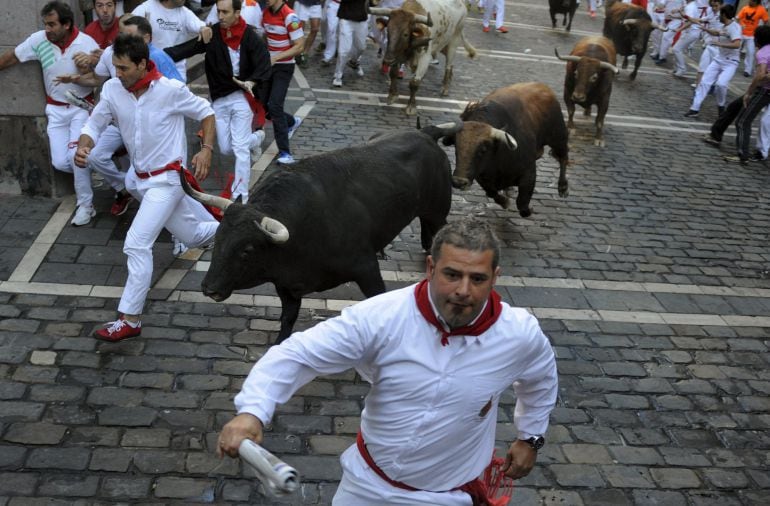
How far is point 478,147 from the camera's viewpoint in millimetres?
8656

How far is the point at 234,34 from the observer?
8.54m

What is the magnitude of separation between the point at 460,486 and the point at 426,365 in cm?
65

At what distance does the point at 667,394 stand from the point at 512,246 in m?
3.07

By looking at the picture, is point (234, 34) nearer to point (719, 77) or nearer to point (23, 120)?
point (23, 120)

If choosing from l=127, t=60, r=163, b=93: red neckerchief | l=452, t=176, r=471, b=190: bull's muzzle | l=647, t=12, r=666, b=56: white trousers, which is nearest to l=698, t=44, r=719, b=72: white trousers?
l=647, t=12, r=666, b=56: white trousers

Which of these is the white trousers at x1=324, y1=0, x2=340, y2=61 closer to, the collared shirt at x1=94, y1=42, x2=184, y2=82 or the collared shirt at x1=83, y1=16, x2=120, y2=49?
the collared shirt at x1=83, y1=16, x2=120, y2=49

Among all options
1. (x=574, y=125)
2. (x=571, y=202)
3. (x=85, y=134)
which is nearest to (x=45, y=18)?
(x=85, y=134)

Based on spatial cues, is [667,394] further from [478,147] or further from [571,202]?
[571,202]

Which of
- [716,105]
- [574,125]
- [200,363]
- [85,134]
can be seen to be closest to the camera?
[200,363]

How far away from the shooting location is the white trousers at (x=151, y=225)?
627 cm

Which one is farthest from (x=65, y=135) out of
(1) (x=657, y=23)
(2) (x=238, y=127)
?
(1) (x=657, y=23)

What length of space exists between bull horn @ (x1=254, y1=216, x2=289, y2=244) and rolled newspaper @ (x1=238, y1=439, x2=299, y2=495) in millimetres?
2536

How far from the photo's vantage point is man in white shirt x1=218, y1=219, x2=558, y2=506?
10.3 ft

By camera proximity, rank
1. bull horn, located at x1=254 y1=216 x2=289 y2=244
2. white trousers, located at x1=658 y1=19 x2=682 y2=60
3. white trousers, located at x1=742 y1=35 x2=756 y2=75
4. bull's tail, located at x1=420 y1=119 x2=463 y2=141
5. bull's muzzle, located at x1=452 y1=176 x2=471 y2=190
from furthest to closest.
Answer: white trousers, located at x1=742 y1=35 x2=756 y2=75 < white trousers, located at x1=658 y1=19 x2=682 y2=60 < bull's muzzle, located at x1=452 y1=176 x2=471 y2=190 < bull's tail, located at x1=420 y1=119 x2=463 y2=141 < bull horn, located at x1=254 y1=216 x2=289 y2=244
